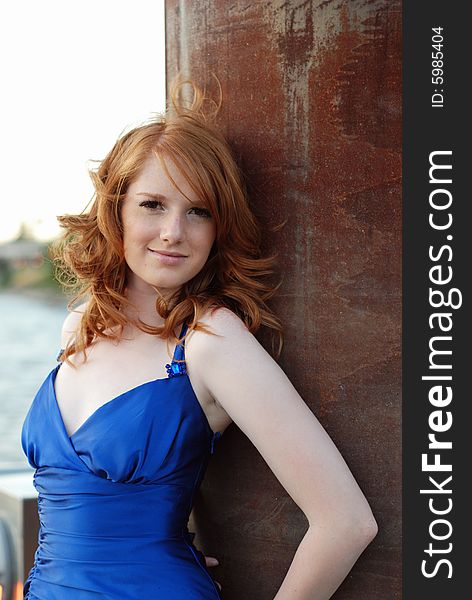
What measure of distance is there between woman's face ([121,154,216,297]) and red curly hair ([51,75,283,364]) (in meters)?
0.03

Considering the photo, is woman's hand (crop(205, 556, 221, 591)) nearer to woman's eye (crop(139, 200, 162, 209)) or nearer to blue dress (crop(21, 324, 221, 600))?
blue dress (crop(21, 324, 221, 600))

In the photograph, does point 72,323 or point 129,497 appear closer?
point 129,497

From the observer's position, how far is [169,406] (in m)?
2.17

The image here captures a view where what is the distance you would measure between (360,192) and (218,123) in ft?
1.48

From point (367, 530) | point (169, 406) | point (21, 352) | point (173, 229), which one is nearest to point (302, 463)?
point (367, 530)

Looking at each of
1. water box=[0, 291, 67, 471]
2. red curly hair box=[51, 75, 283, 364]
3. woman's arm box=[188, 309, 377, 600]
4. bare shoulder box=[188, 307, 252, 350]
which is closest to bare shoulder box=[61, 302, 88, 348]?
red curly hair box=[51, 75, 283, 364]

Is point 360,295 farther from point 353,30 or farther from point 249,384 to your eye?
point 353,30

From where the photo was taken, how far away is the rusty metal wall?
6.85 feet

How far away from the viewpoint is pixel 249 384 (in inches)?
80.1

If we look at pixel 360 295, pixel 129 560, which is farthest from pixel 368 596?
pixel 360 295

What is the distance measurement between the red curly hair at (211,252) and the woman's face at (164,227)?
28 millimetres

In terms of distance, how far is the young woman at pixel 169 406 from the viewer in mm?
2035

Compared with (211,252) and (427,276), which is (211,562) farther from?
(427,276)

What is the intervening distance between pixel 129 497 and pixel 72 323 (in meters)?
0.58
